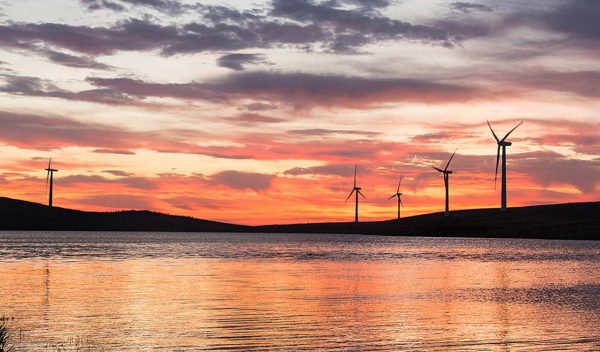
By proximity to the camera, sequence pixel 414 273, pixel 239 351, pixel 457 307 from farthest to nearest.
Result: pixel 414 273, pixel 457 307, pixel 239 351

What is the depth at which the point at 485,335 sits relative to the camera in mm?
37938

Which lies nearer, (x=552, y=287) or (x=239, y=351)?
(x=239, y=351)

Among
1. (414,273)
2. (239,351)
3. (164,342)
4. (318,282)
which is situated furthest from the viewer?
(414,273)

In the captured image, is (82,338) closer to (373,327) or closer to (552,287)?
(373,327)

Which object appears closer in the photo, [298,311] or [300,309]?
[298,311]

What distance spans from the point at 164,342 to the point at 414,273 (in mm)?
52266

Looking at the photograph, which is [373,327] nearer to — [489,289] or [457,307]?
[457,307]

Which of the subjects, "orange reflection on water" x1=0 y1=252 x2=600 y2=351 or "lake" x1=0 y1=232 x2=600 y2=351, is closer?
"lake" x1=0 y1=232 x2=600 y2=351

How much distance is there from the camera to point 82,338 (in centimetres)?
3584

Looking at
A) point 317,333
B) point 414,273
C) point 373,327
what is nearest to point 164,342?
point 317,333

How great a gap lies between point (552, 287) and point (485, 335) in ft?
101

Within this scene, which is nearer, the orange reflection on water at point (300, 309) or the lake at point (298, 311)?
the lake at point (298, 311)

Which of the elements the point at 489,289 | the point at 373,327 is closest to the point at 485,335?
the point at 373,327

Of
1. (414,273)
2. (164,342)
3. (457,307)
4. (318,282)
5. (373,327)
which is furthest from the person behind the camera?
(414,273)
